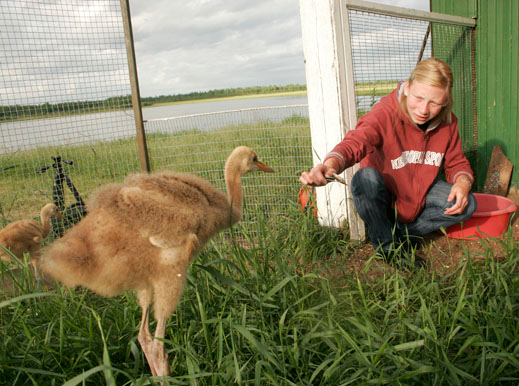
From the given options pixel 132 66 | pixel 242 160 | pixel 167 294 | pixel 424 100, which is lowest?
pixel 167 294

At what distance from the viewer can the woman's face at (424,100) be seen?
3.29m

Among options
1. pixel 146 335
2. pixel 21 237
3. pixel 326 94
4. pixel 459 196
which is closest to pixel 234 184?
pixel 146 335

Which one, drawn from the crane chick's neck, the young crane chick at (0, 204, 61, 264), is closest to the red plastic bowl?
the crane chick's neck

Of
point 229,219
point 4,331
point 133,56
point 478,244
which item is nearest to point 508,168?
point 478,244

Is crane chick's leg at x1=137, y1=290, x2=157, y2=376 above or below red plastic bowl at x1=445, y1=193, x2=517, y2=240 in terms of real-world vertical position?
above

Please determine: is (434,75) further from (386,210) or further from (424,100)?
(386,210)

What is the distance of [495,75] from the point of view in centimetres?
539

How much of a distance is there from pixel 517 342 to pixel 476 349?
258mm

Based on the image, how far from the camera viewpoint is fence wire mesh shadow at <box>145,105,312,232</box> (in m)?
5.61

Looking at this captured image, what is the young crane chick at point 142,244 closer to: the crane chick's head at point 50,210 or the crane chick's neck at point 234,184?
the crane chick's neck at point 234,184

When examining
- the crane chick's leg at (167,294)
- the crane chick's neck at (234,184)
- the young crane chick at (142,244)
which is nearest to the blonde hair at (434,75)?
the crane chick's neck at (234,184)

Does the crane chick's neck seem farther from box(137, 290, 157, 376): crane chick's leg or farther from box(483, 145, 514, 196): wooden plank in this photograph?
box(483, 145, 514, 196): wooden plank

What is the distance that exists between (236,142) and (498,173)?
344 cm

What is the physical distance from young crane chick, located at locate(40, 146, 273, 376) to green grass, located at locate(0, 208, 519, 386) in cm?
16
